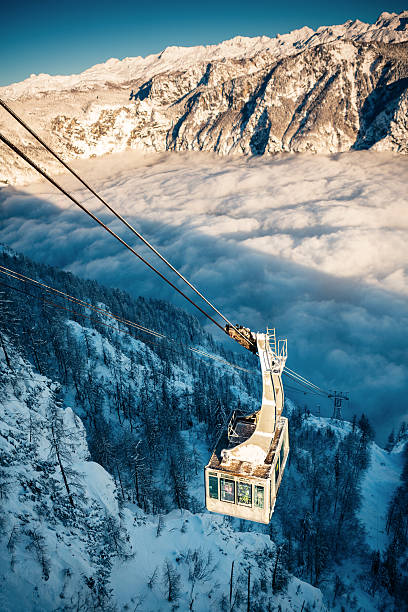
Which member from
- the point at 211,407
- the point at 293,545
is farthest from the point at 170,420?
the point at 293,545

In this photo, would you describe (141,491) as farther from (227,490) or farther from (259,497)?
(259,497)

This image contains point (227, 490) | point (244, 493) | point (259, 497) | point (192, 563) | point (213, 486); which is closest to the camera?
point (259, 497)

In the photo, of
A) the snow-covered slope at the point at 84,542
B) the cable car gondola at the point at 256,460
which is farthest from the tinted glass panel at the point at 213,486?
the snow-covered slope at the point at 84,542

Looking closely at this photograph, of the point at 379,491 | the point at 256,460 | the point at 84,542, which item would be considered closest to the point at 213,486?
the point at 256,460

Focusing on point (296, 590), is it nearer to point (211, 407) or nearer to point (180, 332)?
point (211, 407)

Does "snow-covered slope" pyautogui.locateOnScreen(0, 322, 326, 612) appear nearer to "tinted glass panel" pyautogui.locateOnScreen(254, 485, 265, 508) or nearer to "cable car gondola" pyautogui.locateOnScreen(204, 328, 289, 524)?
"cable car gondola" pyautogui.locateOnScreen(204, 328, 289, 524)

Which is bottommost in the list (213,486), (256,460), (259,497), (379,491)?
(379,491)
